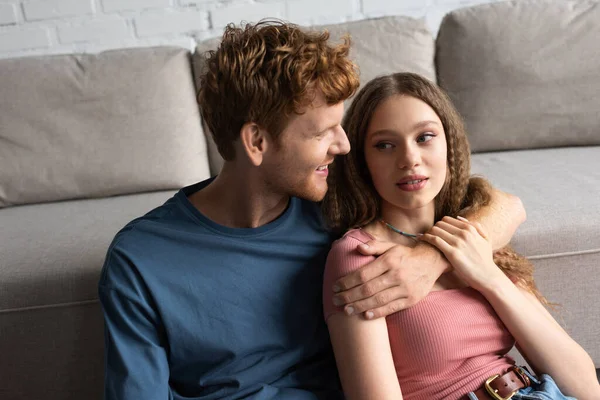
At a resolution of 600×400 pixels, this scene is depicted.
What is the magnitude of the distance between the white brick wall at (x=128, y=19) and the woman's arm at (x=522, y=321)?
1569 mm

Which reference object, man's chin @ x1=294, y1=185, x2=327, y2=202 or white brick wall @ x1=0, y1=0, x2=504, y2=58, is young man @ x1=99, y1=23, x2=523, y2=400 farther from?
white brick wall @ x1=0, y1=0, x2=504, y2=58

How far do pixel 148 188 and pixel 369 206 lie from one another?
1.00 m

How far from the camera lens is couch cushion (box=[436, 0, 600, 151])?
2.09 metres

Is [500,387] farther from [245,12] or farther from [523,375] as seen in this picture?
[245,12]

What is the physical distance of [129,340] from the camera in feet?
3.59

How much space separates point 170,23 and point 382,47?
832 millimetres

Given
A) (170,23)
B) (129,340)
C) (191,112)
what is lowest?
(129,340)

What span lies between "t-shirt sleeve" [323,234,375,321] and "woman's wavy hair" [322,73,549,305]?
85 mm

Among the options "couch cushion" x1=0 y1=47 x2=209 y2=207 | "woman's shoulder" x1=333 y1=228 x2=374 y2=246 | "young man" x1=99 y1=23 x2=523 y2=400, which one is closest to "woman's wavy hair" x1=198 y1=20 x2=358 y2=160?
"young man" x1=99 y1=23 x2=523 y2=400

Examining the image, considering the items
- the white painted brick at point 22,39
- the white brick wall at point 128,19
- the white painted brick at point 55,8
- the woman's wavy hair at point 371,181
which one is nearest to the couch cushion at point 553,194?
the woman's wavy hair at point 371,181

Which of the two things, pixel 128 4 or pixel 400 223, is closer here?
pixel 400 223

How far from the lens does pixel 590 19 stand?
2113mm

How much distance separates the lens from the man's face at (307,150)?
3.65ft

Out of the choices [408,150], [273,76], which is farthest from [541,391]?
[273,76]
